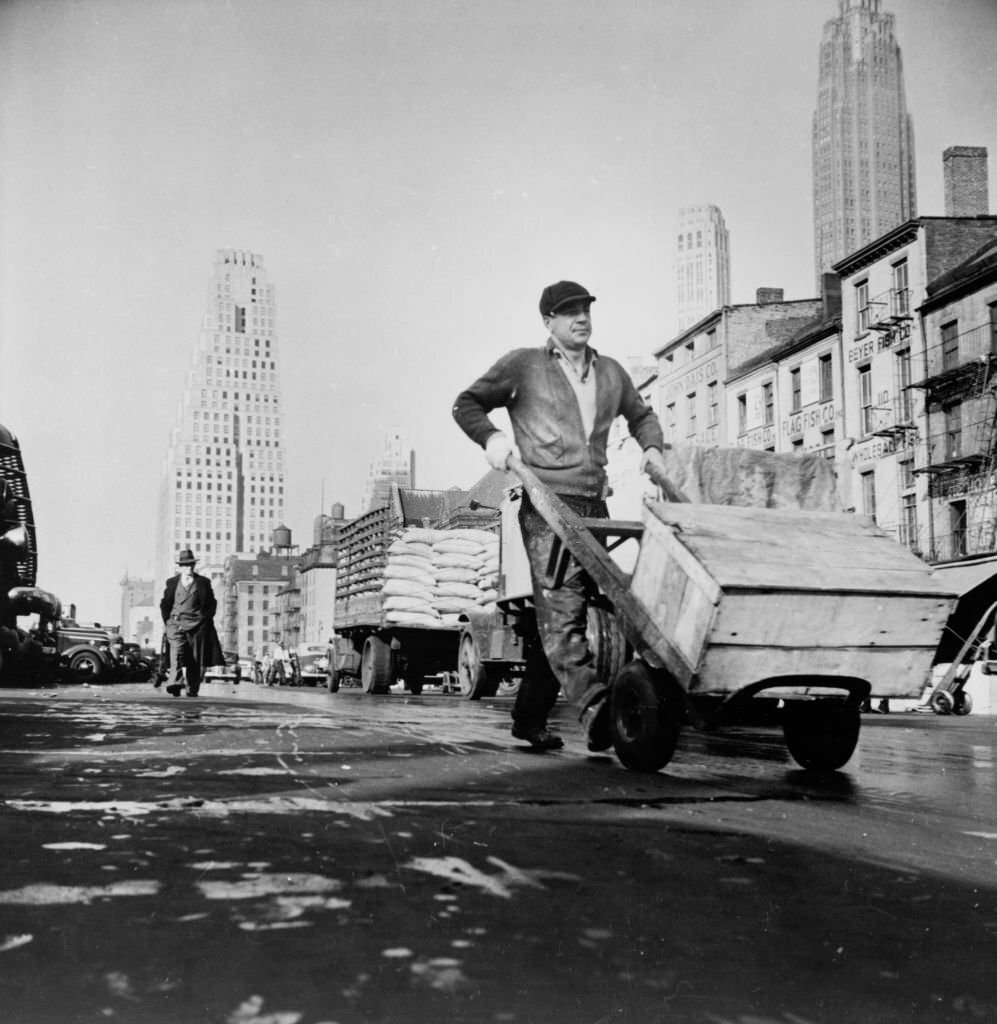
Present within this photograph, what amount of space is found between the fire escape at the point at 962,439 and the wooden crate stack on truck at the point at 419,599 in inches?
831

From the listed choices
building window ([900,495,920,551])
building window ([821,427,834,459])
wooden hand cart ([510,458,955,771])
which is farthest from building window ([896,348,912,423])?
wooden hand cart ([510,458,955,771])

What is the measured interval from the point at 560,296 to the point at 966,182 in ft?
151

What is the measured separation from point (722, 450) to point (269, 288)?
95.2ft

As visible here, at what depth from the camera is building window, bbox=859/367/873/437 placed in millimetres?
45906

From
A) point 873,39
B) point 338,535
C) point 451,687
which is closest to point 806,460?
point 873,39

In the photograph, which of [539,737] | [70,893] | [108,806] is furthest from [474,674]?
[70,893]

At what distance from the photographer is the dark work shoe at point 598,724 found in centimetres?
560

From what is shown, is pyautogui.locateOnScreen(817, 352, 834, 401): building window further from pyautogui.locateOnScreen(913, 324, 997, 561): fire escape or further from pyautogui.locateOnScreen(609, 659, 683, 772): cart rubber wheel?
pyautogui.locateOnScreen(609, 659, 683, 772): cart rubber wheel

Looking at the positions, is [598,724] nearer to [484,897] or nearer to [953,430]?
[484,897]

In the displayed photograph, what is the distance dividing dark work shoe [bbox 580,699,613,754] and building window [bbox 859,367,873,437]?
1658 inches

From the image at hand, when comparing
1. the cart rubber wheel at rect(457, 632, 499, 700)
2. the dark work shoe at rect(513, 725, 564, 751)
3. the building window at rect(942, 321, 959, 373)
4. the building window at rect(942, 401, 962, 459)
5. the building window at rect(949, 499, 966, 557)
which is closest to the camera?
the dark work shoe at rect(513, 725, 564, 751)

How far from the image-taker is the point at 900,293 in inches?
1745

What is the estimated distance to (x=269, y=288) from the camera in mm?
→ 34750

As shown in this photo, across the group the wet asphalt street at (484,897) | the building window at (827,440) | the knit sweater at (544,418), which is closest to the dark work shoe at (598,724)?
the wet asphalt street at (484,897)
